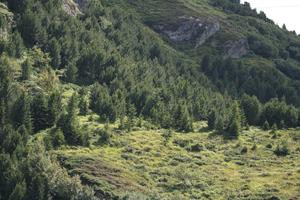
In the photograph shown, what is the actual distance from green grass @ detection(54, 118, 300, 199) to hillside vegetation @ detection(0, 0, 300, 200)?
24 centimetres

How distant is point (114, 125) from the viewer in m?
131

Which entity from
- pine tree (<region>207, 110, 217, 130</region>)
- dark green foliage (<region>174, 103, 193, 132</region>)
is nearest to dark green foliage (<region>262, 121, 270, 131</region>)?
pine tree (<region>207, 110, 217, 130</region>)

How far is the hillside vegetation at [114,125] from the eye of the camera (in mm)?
97312

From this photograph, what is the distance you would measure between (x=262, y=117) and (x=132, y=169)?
210 feet

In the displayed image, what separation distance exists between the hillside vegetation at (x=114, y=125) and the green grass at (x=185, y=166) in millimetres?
240

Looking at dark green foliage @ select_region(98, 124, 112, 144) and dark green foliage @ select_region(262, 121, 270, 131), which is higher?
dark green foliage @ select_region(262, 121, 270, 131)

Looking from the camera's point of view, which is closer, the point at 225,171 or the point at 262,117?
the point at 225,171

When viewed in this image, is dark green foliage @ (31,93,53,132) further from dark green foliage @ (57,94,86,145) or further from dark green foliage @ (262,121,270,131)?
dark green foliage @ (262,121,270,131)

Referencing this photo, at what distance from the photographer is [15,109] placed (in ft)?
374

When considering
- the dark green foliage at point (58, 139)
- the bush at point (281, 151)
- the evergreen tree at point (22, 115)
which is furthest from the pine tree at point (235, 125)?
the evergreen tree at point (22, 115)

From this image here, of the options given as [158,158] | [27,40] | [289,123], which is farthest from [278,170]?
[27,40]

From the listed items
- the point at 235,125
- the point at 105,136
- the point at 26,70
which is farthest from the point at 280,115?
the point at 26,70

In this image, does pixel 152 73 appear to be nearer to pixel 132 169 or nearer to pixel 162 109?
pixel 162 109

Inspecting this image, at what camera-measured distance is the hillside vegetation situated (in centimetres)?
9731
